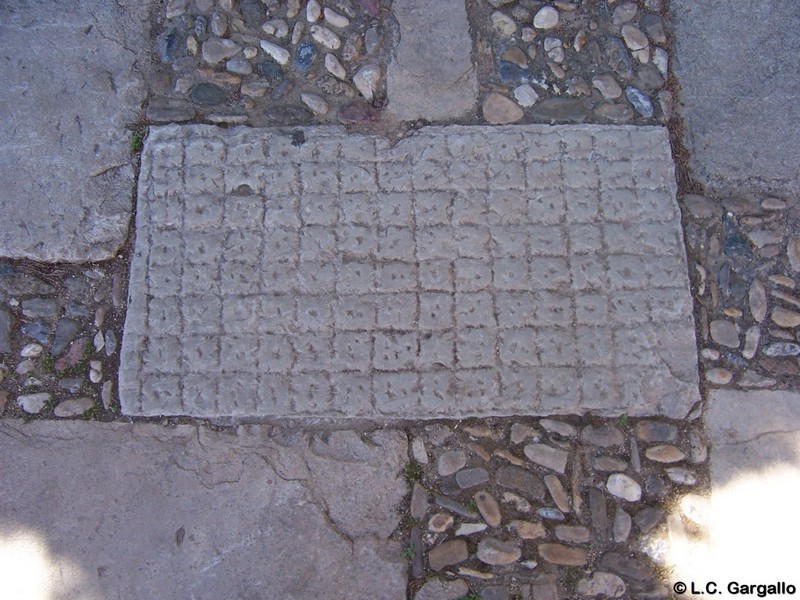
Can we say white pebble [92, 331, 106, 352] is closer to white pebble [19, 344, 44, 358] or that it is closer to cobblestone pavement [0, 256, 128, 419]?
cobblestone pavement [0, 256, 128, 419]

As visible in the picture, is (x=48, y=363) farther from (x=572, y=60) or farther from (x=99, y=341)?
(x=572, y=60)

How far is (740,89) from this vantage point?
245 cm

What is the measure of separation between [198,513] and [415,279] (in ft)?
3.81

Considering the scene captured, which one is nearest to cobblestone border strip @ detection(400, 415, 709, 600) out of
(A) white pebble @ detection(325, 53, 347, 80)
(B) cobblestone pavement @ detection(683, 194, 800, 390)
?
(B) cobblestone pavement @ detection(683, 194, 800, 390)

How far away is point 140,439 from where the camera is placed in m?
2.26

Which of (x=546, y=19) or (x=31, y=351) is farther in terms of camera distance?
(x=546, y=19)

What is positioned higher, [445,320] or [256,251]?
[256,251]

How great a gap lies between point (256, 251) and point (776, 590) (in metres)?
2.22

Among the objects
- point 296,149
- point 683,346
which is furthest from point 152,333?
point 683,346

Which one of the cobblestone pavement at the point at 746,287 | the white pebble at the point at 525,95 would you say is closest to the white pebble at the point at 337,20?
the white pebble at the point at 525,95

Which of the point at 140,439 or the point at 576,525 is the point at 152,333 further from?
the point at 576,525

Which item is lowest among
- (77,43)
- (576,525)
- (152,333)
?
(576,525)

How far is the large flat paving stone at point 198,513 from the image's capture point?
2.15 meters

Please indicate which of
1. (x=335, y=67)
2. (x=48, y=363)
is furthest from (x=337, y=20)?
(x=48, y=363)
